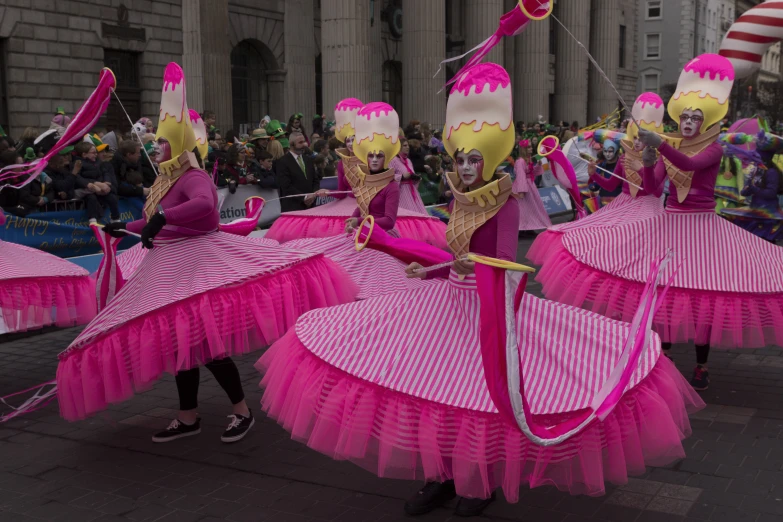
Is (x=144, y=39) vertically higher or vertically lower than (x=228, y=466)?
higher

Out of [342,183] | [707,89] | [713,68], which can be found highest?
[713,68]

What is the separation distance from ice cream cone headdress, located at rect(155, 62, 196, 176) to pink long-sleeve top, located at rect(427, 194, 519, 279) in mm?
2115

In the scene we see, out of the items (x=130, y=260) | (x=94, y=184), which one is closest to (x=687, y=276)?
(x=130, y=260)

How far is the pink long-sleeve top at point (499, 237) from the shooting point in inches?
173

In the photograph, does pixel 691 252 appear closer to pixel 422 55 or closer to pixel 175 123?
pixel 175 123

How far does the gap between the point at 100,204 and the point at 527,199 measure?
8.31m

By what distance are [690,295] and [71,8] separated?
17.4 metres

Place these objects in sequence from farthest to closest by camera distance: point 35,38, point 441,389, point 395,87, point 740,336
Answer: point 395,87 → point 35,38 → point 740,336 → point 441,389

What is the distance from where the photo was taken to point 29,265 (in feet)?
21.9

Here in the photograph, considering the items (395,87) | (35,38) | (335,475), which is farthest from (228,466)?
(395,87)

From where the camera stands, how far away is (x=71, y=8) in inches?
772

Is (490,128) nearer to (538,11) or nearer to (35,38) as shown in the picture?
A: (538,11)

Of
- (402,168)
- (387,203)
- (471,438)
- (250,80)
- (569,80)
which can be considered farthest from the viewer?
(569,80)

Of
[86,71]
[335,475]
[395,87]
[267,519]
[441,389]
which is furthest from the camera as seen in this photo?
[395,87]
